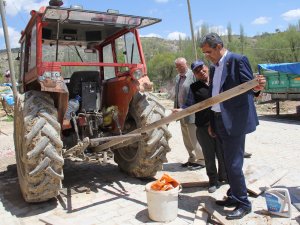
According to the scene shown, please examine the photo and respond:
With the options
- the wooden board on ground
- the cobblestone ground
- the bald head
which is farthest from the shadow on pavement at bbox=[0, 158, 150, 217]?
the bald head

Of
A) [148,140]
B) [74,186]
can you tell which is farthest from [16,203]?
[148,140]

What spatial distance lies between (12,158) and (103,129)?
3.10 m

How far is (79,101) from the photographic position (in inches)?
210

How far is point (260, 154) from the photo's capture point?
7016mm

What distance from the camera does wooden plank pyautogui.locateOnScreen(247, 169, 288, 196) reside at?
4567 millimetres

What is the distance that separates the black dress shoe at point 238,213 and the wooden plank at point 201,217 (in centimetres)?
25

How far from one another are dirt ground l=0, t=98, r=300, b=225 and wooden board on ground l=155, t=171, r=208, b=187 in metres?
0.02

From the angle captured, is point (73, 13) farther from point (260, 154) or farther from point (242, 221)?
point (260, 154)

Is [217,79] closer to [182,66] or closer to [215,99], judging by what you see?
[215,99]

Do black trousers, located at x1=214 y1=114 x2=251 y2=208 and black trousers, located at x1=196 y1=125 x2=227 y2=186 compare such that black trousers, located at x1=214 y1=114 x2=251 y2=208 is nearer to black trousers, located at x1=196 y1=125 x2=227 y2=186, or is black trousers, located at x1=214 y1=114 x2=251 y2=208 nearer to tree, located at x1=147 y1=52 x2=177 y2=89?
black trousers, located at x1=196 y1=125 x2=227 y2=186

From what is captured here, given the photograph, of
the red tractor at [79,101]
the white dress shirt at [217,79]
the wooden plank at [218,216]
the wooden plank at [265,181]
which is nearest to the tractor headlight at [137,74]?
the red tractor at [79,101]

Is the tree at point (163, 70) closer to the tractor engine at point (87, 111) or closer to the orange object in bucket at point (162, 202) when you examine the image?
the tractor engine at point (87, 111)

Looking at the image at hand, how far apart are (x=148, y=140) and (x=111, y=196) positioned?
90 cm

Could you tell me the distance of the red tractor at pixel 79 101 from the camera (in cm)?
427
